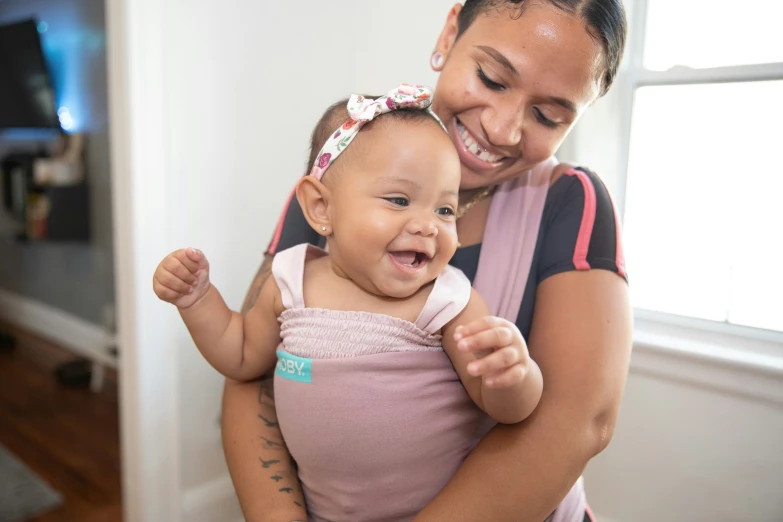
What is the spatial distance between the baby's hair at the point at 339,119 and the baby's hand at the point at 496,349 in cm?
36

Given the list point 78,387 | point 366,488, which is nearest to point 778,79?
point 366,488

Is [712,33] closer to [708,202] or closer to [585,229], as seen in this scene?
[708,202]

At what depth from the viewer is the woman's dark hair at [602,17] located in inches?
34.8

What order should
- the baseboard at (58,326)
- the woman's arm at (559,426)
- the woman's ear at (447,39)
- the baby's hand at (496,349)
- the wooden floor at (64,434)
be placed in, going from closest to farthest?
the baby's hand at (496,349) → the woman's arm at (559,426) → the woman's ear at (447,39) → the wooden floor at (64,434) → the baseboard at (58,326)

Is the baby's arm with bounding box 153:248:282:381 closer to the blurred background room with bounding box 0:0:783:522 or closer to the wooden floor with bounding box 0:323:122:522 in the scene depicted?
the blurred background room with bounding box 0:0:783:522

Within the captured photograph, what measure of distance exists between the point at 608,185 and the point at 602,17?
0.96m

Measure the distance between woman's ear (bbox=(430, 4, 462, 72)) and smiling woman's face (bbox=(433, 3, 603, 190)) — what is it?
1.3 inches

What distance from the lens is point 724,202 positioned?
1.75 meters

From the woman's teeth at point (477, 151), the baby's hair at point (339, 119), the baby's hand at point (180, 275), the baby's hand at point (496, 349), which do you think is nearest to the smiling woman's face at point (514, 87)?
the woman's teeth at point (477, 151)

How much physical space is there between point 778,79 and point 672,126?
29 cm

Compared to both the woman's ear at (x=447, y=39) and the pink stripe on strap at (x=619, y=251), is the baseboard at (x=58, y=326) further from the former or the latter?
the pink stripe on strap at (x=619, y=251)

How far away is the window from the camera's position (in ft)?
5.44

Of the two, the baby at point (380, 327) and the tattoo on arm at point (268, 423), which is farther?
the tattoo on arm at point (268, 423)

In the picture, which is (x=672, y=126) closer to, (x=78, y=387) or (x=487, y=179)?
(x=487, y=179)
